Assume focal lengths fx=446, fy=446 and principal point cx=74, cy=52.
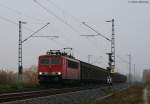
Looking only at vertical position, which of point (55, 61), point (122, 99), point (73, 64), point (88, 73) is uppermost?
point (55, 61)

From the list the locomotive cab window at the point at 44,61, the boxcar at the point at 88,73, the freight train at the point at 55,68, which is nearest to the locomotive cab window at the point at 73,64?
the freight train at the point at 55,68

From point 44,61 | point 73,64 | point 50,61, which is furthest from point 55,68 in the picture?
point 73,64

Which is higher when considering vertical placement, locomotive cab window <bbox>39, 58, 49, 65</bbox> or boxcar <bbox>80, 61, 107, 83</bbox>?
locomotive cab window <bbox>39, 58, 49, 65</bbox>

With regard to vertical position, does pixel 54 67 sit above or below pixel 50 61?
below

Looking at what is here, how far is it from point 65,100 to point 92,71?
122 feet

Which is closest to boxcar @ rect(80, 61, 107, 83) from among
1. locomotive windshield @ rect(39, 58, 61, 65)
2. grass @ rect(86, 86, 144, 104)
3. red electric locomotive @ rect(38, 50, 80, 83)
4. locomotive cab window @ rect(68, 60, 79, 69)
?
locomotive cab window @ rect(68, 60, 79, 69)

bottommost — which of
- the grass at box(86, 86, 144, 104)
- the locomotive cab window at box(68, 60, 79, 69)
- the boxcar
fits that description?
the grass at box(86, 86, 144, 104)

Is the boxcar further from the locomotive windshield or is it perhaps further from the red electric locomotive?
the locomotive windshield

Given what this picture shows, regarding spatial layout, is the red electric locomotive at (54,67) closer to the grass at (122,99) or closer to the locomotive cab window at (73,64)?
the locomotive cab window at (73,64)

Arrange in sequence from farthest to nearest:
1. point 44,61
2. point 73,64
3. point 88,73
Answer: point 88,73
point 73,64
point 44,61

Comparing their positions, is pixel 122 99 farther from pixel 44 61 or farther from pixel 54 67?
pixel 44 61

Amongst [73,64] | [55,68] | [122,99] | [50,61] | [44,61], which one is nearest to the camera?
[122,99]

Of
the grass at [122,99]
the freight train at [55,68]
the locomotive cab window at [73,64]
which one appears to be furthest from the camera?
the locomotive cab window at [73,64]

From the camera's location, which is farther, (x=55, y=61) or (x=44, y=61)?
(x=44, y=61)
